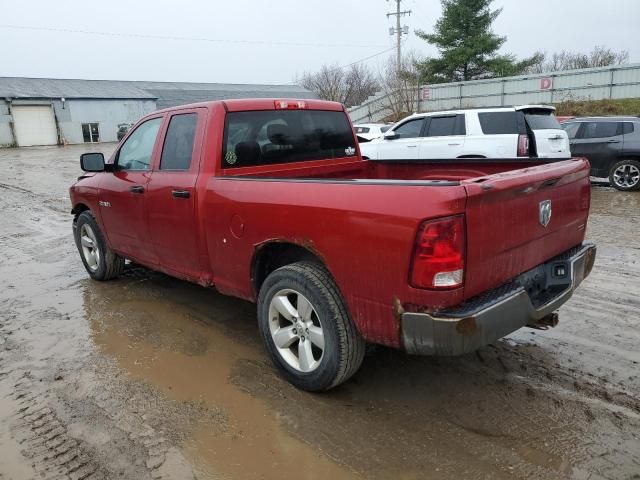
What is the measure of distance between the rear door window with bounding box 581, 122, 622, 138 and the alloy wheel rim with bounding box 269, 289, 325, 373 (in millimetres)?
10985

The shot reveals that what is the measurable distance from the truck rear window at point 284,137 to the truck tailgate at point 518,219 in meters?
1.96

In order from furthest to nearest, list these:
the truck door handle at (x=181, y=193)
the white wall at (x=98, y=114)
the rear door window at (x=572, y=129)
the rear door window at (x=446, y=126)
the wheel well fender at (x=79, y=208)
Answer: the white wall at (x=98, y=114) < the rear door window at (x=572, y=129) < the rear door window at (x=446, y=126) < the wheel well fender at (x=79, y=208) < the truck door handle at (x=181, y=193)

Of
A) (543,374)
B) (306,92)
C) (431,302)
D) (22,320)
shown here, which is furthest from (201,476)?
(306,92)

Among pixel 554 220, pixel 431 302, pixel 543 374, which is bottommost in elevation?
pixel 543 374

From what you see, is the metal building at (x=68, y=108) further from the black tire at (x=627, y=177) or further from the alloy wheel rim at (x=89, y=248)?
the black tire at (x=627, y=177)

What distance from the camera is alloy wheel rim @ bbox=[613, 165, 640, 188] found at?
36.9ft

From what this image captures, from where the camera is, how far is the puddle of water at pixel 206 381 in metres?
2.69

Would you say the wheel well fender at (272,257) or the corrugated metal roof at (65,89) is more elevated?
the corrugated metal roof at (65,89)

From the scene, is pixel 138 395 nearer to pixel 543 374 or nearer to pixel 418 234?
pixel 418 234

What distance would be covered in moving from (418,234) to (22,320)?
4090 millimetres

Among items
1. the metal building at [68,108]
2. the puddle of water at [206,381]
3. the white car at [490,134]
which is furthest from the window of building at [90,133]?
the puddle of water at [206,381]

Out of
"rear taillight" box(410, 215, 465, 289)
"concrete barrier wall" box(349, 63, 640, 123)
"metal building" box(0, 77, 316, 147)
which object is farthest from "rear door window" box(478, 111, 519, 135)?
"metal building" box(0, 77, 316, 147)

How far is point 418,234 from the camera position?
2.51 metres

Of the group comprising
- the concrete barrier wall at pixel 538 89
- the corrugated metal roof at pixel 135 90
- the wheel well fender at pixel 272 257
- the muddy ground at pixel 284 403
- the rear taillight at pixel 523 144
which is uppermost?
the corrugated metal roof at pixel 135 90
